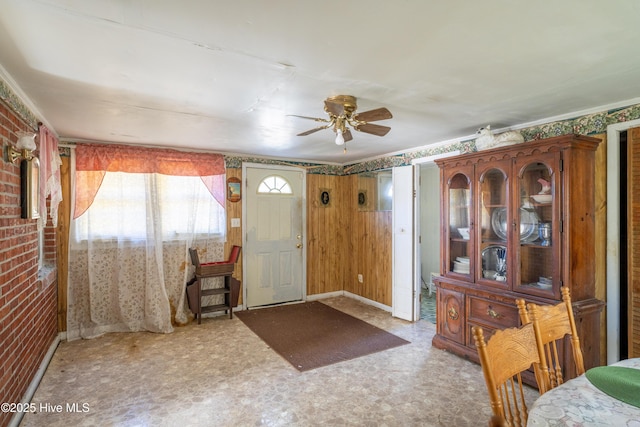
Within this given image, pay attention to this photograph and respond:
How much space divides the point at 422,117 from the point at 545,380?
2.12 metres

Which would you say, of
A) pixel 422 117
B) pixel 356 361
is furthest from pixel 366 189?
pixel 356 361

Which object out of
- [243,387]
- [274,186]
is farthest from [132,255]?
[243,387]

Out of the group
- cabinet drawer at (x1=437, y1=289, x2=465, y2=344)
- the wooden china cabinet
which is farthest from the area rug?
the wooden china cabinet

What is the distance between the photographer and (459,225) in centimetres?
331

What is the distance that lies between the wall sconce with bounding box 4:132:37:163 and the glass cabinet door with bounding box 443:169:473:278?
11.3 ft

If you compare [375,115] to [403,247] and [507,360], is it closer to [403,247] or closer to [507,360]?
[507,360]

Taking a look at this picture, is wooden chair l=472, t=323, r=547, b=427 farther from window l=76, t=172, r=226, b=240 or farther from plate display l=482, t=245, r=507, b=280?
window l=76, t=172, r=226, b=240

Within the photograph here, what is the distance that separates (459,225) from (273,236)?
265 centimetres

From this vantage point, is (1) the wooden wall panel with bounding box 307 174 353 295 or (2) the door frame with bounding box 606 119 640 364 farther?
(1) the wooden wall panel with bounding box 307 174 353 295

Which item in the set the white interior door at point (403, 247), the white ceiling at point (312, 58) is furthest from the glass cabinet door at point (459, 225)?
the white interior door at point (403, 247)

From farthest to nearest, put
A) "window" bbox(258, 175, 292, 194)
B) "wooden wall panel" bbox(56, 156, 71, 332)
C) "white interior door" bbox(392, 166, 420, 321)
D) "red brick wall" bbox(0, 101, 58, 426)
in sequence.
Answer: "window" bbox(258, 175, 292, 194) < "white interior door" bbox(392, 166, 420, 321) < "wooden wall panel" bbox(56, 156, 71, 332) < "red brick wall" bbox(0, 101, 58, 426)

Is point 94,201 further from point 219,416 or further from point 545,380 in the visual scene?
point 545,380

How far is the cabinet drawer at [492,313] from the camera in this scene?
2.76 metres

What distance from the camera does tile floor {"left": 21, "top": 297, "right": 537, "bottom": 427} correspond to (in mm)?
2271
